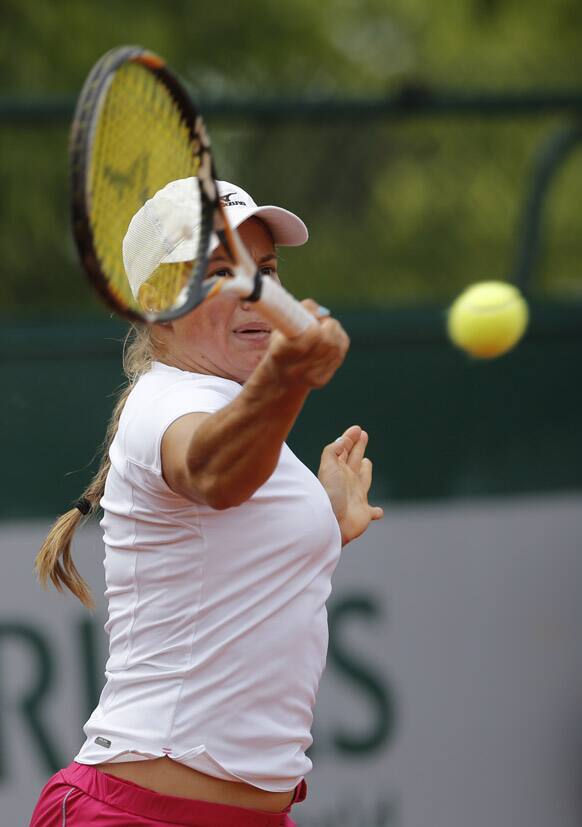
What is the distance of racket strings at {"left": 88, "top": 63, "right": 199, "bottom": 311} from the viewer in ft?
6.48

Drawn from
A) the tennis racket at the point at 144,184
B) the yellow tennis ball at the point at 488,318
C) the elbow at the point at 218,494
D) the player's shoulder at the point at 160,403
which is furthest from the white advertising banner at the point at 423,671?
the elbow at the point at 218,494

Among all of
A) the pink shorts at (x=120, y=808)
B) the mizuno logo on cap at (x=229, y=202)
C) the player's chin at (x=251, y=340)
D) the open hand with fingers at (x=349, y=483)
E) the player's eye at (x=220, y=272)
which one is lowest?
the pink shorts at (x=120, y=808)

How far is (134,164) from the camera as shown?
84.5 inches

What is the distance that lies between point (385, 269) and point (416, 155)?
0.65 m

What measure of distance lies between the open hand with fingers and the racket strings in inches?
22.1

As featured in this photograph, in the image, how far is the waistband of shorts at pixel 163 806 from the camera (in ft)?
7.25

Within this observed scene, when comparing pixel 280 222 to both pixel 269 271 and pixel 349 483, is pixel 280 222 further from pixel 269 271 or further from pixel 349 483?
pixel 349 483

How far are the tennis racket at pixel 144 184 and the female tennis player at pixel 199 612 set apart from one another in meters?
0.04

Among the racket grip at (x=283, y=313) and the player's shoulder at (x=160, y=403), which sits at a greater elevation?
the racket grip at (x=283, y=313)

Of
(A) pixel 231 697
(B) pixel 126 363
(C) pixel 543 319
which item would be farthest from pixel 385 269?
(A) pixel 231 697

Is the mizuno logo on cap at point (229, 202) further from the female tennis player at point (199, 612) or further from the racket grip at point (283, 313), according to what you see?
the racket grip at point (283, 313)

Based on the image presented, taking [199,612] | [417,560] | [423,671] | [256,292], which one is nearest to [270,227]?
[256,292]

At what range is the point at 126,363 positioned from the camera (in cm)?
262

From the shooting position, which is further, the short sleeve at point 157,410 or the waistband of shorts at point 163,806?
the waistband of shorts at point 163,806
